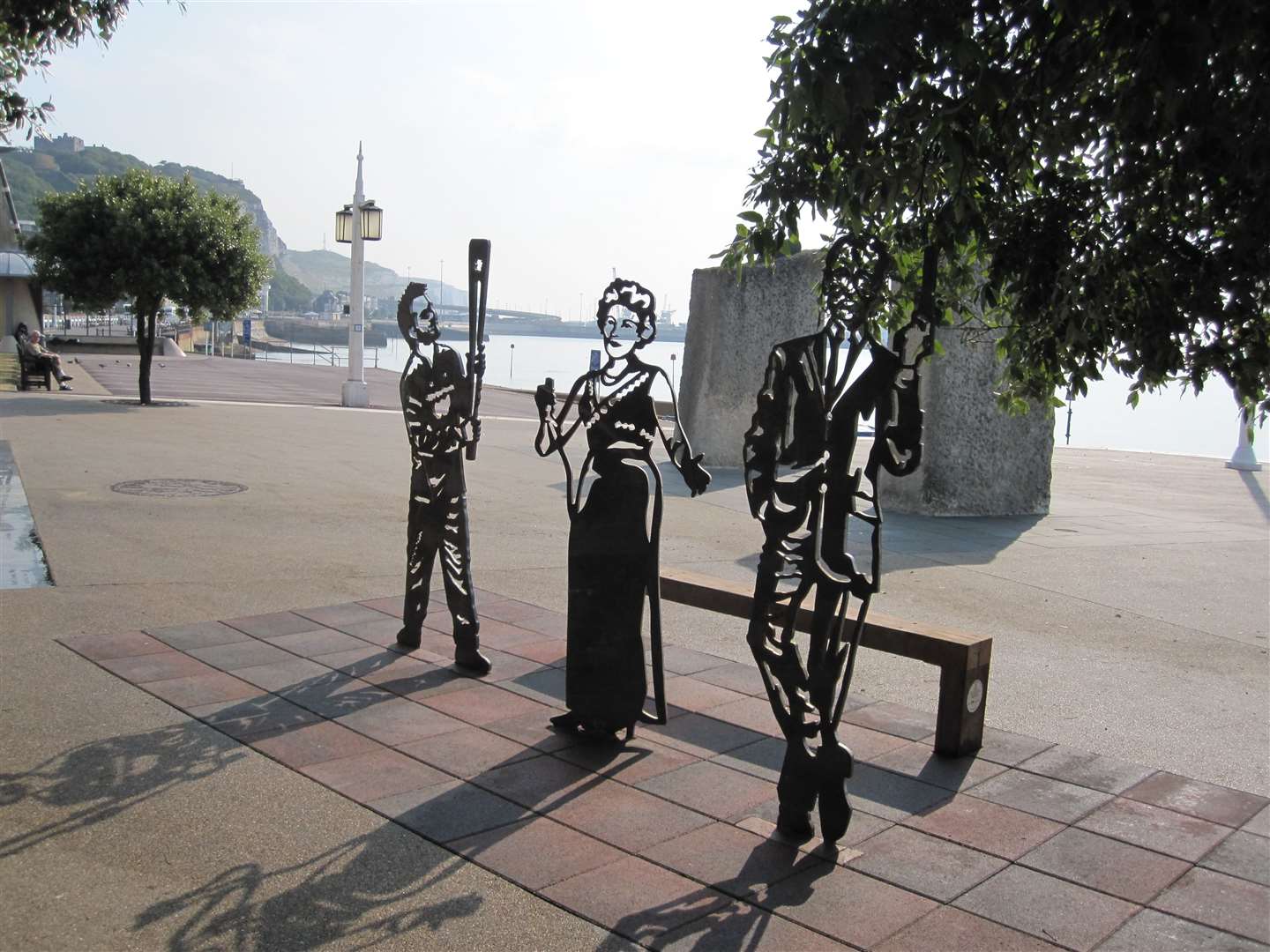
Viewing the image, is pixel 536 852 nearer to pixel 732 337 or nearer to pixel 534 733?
pixel 534 733

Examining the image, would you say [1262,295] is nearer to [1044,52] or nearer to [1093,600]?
[1044,52]

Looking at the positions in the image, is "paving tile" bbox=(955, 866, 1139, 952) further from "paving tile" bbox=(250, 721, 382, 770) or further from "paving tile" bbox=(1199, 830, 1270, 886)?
"paving tile" bbox=(250, 721, 382, 770)

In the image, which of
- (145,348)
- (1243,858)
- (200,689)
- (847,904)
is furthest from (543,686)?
(145,348)

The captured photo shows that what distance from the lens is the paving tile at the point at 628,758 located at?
16.4 feet

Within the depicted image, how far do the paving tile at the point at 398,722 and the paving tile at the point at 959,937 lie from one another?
244cm

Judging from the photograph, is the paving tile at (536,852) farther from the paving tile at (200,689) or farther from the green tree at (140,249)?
the green tree at (140,249)

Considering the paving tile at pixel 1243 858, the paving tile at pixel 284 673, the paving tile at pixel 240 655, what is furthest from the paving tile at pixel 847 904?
the paving tile at pixel 240 655

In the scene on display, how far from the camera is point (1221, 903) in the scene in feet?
13.0

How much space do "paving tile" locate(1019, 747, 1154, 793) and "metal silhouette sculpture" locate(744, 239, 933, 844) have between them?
1.36 meters

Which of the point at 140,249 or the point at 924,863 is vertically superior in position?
the point at 140,249

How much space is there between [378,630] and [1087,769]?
4.04m

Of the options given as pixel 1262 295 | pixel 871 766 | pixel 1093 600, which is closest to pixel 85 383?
pixel 1093 600

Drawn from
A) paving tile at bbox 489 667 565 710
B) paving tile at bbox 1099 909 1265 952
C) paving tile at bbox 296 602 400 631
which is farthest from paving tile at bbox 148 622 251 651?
paving tile at bbox 1099 909 1265 952

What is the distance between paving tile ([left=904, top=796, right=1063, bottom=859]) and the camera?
4.38 m
